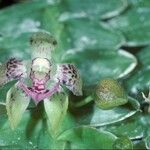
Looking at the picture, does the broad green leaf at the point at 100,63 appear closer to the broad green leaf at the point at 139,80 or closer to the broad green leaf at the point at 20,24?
the broad green leaf at the point at 139,80

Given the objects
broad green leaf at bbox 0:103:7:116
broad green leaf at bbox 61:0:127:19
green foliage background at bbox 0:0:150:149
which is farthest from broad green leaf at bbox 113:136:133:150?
broad green leaf at bbox 61:0:127:19

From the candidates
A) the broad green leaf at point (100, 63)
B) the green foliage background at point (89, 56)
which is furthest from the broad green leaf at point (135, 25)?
the broad green leaf at point (100, 63)

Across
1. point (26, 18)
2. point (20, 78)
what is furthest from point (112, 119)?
point (26, 18)

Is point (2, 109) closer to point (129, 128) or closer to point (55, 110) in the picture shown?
point (55, 110)

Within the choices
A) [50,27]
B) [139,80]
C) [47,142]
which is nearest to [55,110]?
[47,142]

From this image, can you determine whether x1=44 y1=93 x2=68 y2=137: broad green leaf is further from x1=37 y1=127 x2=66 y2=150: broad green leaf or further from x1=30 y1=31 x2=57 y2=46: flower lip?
x1=30 y1=31 x2=57 y2=46: flower lip
